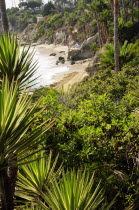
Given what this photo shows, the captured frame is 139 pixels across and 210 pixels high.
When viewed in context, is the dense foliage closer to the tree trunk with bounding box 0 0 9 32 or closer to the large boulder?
the tree trunk with bounding box 0 0 9 32

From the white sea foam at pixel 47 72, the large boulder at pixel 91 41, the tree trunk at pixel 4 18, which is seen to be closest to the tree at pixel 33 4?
the large boulder at pixel 91 41

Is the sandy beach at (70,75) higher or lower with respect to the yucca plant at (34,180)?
lower

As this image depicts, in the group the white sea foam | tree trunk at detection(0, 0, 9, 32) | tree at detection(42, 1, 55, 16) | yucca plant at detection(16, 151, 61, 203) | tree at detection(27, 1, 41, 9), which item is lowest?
the white sea foam

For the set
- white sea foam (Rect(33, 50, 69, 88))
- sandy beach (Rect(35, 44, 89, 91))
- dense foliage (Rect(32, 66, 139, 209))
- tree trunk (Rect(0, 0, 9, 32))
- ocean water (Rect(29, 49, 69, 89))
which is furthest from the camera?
white sea foam (Rect(33, 50, 69, 88))

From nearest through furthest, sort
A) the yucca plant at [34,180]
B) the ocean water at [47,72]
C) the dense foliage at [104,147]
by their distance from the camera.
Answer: the yucca plant at [34,180] → the dense foliage at [104,147] → the ocean water at [47,72]

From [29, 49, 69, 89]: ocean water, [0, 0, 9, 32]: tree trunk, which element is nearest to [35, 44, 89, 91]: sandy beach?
[29, 49, 69, 89]: ocean water

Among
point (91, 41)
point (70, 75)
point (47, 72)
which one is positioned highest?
point (91, 41)

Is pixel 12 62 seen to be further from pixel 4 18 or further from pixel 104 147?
pixel 4 18

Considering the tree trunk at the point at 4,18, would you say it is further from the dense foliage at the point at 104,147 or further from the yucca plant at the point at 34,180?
the yucca plant at the point at 34,180

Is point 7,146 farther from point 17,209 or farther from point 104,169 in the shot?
point 104,169

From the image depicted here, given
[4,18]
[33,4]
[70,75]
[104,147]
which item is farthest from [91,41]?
[33,4]

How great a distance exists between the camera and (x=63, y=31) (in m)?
60.4

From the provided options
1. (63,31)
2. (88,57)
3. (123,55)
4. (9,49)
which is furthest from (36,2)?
(9,49)

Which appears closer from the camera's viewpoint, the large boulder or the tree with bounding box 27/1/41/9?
the large boulder
